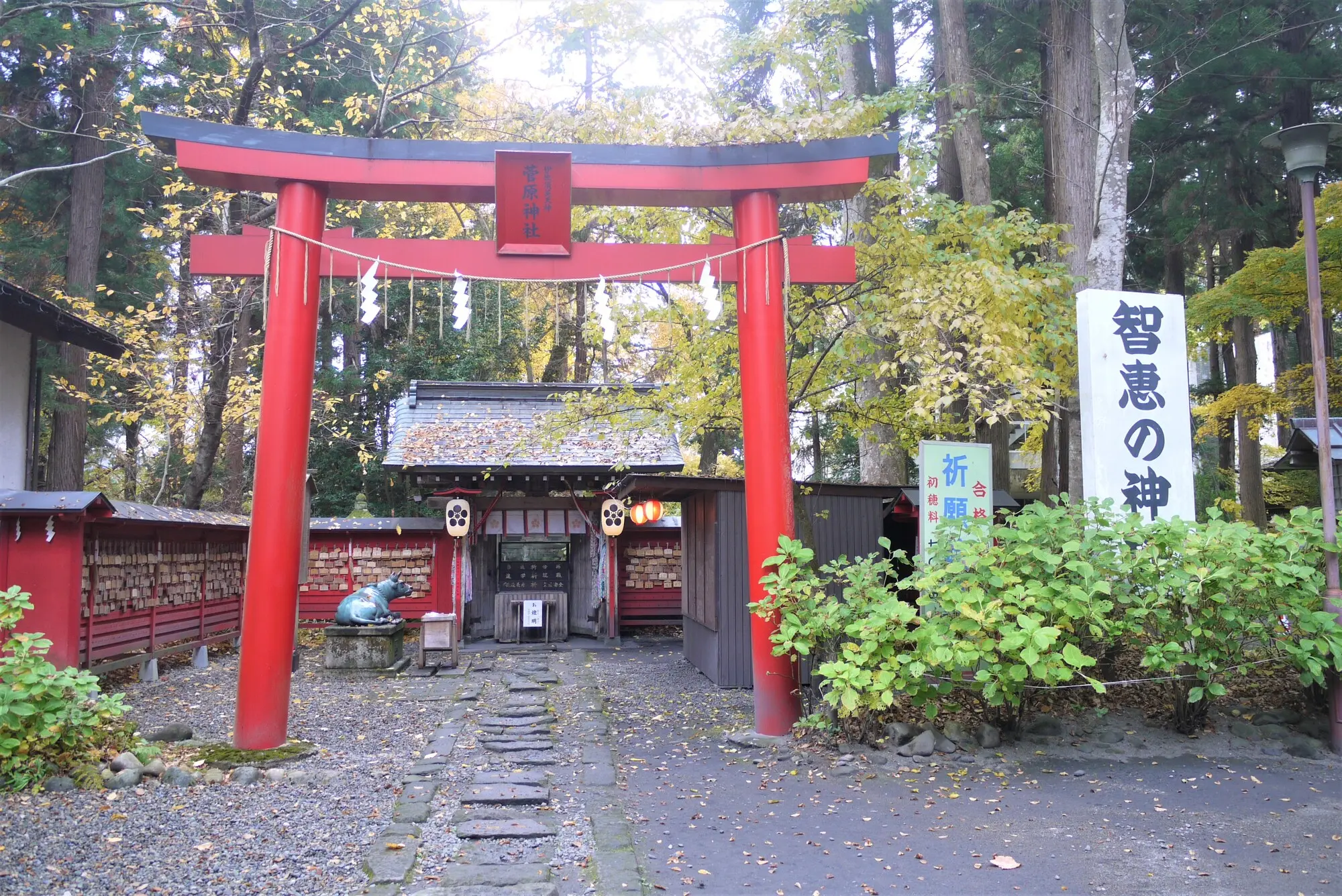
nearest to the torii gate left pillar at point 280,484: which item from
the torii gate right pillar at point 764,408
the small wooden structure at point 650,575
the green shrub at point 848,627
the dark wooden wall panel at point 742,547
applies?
the torii gate right pillar at point 764,408

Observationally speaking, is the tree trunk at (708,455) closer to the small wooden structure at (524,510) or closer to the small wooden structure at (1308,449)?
the small wooden structure at (524,510)

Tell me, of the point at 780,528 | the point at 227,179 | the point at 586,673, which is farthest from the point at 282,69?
the point at 780,528

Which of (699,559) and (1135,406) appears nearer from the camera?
(1135,406)

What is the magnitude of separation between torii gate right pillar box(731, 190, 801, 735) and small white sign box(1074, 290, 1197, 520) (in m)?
2.71

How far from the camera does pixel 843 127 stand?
28.4 ft

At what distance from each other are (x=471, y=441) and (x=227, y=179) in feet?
29.3

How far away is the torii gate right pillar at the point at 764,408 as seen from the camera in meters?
7.69

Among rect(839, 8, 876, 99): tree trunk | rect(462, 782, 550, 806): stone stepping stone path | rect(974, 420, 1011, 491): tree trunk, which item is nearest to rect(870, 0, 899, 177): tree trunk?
rect(839, 8, 876, 99): tree trunk

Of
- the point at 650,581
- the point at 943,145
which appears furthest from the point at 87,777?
the point at 943,145

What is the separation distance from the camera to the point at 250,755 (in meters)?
6.94

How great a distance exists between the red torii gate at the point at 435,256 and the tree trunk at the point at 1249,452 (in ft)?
40.4

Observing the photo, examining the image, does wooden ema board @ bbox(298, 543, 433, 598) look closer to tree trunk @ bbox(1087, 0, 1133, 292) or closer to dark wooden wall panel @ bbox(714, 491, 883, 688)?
dark wooden wall panel @ bbox(714, 491, 883, 688)

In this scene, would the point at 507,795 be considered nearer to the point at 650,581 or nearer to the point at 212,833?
the point at 212,833

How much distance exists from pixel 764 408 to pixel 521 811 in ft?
12.7
